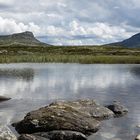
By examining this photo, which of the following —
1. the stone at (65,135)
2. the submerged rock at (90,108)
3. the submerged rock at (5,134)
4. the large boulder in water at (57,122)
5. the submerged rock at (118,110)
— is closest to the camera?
the submerged rock at (5,134)

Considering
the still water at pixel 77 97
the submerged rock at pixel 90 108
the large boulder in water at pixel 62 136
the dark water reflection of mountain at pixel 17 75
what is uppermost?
the submerged rock at pixel 90 108

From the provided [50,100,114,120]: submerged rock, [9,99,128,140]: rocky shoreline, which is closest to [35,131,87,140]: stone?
[9,99,128,140]: rocky shoreline

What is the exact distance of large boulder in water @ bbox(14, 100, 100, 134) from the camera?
2575 centimetres

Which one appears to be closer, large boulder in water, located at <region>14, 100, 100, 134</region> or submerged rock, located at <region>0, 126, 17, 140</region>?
submerged rock, located at <region>0, 126, 17, 140</region>

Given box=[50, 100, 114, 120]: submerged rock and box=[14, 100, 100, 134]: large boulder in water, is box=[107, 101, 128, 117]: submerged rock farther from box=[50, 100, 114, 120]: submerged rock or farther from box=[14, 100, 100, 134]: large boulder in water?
box=[14, 100, 100, 134]: large boulder in water

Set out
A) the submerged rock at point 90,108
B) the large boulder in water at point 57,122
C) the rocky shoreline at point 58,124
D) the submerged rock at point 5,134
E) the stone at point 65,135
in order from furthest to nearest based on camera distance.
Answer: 1. the submerged rock at point 90,108
2. the large boulder in water at point 57,122
3. the rocky shoreline at point 58,124
4. the stone at point 65,135
5. the submerged rock at point 5,134

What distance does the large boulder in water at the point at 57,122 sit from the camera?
25750mm

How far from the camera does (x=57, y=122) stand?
25953 mm

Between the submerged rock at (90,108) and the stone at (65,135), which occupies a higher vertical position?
the submerged rock at (90,108)

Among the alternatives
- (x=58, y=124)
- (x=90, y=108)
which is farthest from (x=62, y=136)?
(x=90, y=108)

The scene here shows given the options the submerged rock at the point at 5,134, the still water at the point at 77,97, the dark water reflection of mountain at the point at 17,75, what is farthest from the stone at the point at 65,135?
the dark water reflection of mountain at the point at 17,75

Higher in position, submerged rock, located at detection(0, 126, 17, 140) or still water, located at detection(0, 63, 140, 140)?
submerged rock, located at detection(0, 126, 17, 140)

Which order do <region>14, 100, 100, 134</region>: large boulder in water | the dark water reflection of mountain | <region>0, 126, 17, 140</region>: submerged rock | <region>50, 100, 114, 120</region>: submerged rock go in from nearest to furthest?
<region>0, 126, 17, 140</region>: submerged rock → <region>14, 100, 100, 134</region>: large boulder in water → <region>50, 100, 114, 120</region>: submerged rock → the dark water reflection of mountain

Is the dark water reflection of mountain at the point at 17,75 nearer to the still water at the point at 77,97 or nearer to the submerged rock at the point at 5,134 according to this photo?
the still water at the point at 77,97
